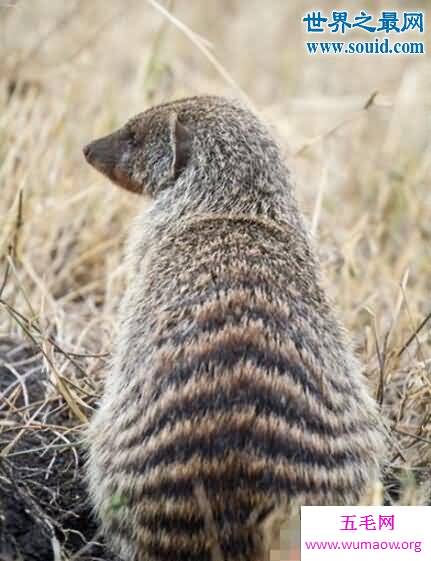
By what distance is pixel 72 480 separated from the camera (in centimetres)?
326

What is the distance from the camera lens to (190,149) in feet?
11.0

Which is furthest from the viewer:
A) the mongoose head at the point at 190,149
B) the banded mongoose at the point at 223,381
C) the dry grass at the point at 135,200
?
the dry grass at the point at 135,200

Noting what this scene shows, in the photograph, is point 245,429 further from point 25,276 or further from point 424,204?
point 424,204

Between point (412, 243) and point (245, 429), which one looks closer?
point (245, 429)

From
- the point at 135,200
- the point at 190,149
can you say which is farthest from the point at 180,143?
the point at 135,200

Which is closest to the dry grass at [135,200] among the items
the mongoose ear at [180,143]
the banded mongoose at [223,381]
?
the banded mongoose at [223,381]

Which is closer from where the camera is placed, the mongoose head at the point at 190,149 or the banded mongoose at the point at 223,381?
the banded mongoose at the point at 223,381

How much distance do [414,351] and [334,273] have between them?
662 mm

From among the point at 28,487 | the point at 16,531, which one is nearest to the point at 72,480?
the point at 28,487

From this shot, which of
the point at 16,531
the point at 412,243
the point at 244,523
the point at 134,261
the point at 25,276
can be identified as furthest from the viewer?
the point at 412,243

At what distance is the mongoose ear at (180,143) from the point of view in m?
3.33

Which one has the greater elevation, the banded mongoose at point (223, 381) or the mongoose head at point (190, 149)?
the mongoose head at point (190, 149)

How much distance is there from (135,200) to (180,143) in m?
1.55

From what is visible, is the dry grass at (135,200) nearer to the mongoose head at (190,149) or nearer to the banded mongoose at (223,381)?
the banded mongoose at (223,381)
